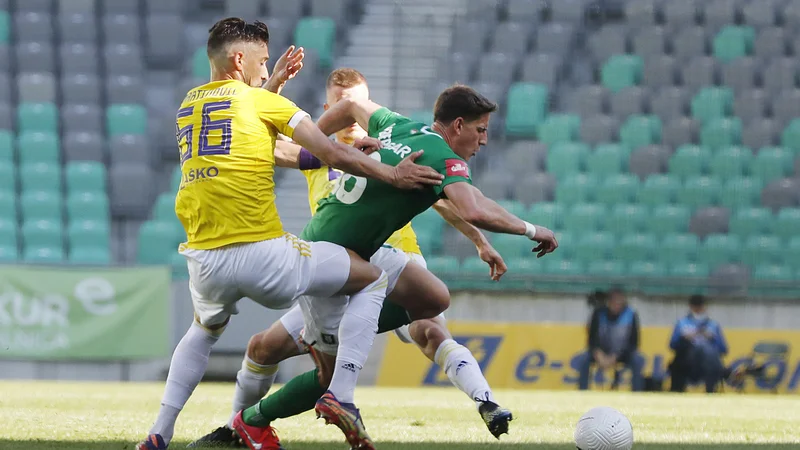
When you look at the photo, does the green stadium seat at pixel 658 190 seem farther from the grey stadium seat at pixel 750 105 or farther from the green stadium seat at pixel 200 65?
the green stadium seat at pixel 200 65

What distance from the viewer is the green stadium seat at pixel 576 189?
50.8 feet

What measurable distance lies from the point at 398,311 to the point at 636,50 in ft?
40.1

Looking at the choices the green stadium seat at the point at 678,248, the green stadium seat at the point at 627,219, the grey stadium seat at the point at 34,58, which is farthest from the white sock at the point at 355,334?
the grey stadium seat at the point at 34,58

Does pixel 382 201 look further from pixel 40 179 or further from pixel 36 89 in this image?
pixel 36 89

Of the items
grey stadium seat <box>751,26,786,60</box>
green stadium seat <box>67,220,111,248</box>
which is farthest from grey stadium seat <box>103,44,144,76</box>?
grey stadium seat <box>751,26,786,60</box>

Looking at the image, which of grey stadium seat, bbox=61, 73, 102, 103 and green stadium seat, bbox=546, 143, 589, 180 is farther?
grey stadium seat, bbox=61, 73, 102, 103

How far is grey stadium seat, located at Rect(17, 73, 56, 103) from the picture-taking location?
16.9 meters

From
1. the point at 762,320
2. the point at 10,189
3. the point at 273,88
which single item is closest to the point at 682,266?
the point at 762,320

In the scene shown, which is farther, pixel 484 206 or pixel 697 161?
pixel 697 161

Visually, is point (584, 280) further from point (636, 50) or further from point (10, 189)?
point (10, 189)

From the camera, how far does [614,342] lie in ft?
43.5

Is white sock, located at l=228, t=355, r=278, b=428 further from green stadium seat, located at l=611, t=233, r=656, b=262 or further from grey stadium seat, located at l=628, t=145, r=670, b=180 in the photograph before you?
grey stadium seat, located at l=628, t=145, r=670, b=180

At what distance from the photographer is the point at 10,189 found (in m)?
15.7

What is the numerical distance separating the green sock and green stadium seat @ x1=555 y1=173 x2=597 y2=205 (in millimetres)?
10237
